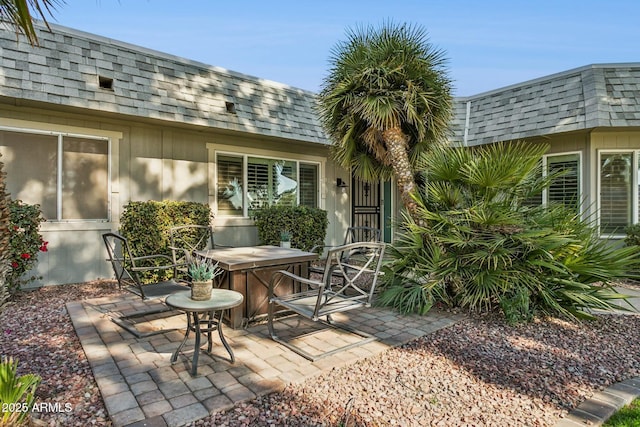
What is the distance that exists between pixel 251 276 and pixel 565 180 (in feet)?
22.6

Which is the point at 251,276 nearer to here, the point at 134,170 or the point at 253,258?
the point at 253,258

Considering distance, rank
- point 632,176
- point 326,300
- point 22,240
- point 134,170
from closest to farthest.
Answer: point 326,300, point 22,240, point 134,170, point 632,176

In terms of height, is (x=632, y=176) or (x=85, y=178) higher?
(x=632, y=176)

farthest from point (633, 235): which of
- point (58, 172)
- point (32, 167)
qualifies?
point (32, 167)

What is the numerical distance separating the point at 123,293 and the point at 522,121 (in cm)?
790

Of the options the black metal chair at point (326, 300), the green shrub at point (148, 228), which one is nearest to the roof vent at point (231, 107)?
the green shrub at point (148, 228)

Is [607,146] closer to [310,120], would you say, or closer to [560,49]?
[310,120]

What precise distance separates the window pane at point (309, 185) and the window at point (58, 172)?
387 centimetres

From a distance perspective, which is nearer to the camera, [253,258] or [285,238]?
[253,258]

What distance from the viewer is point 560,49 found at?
39.9ft

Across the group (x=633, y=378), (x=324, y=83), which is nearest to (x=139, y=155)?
(x=324, y=83)

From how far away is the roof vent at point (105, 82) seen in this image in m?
5.43

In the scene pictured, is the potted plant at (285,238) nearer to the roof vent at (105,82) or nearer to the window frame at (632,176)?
the roof vent at (105,82)

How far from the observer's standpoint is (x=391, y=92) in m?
4.74
